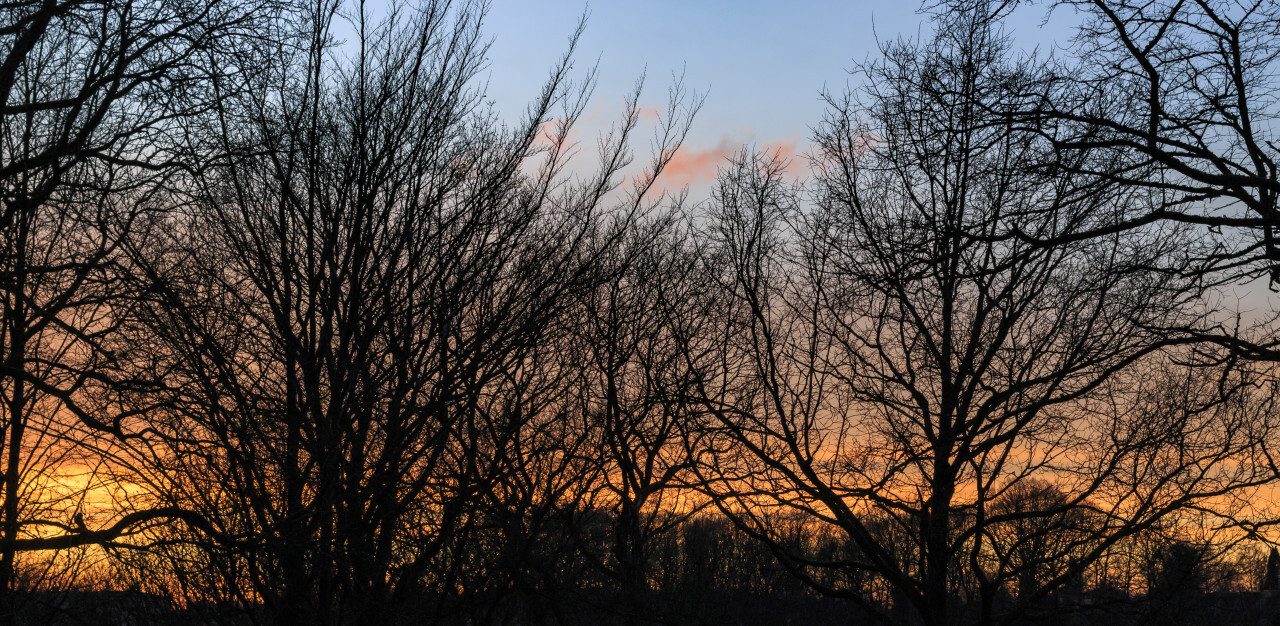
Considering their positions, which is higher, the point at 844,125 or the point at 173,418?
the point at 844,125

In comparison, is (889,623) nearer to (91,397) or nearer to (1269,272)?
(1269,272)

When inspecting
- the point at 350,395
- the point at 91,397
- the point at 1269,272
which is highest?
the point at 1269,272

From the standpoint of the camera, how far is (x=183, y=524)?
6.23m

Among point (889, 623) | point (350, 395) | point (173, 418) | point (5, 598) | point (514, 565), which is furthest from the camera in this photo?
point (889, 623)

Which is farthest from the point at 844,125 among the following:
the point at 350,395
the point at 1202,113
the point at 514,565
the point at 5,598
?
the point at 5,598

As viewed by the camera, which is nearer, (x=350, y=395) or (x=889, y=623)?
(x=350, y=395)

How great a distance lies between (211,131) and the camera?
6.03m

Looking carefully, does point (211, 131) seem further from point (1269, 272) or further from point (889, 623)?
point (889, 623)

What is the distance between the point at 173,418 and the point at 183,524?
946 mm

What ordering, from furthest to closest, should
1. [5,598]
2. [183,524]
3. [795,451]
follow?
[795,451]
[5,598]
[183,524]

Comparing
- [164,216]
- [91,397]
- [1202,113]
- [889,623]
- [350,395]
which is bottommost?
[889,623]

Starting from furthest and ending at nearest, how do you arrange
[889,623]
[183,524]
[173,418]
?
[889,623] → [183,524] → [173,418]

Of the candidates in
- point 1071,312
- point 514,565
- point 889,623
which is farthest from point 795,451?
Result: point 514,565

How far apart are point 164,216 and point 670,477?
9643mm
